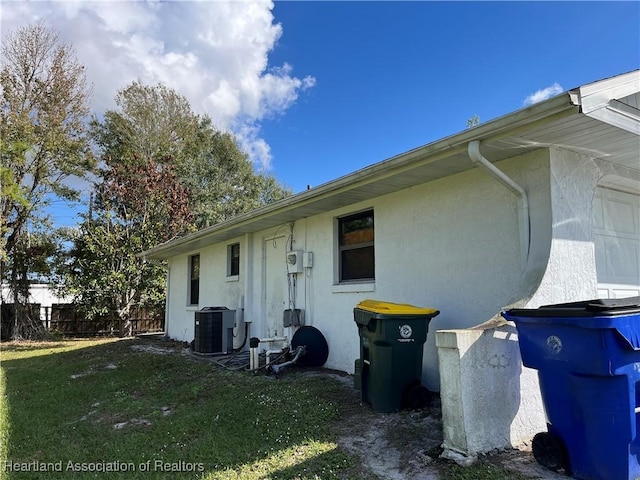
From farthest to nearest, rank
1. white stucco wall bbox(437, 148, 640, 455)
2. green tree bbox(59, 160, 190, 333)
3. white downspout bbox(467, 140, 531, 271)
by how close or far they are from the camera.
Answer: green tree bbox(59, 160, 190, 333)
white downspout bbox(467, 140, 531, 271)
white stucco wall bbox(437, 148, 640, 455)

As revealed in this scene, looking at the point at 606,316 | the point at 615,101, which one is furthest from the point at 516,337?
the point at 615,101

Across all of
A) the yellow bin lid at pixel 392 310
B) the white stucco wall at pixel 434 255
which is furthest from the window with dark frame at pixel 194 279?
the yellow bin lid at pixel 392 310

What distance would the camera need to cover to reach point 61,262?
17672 mm

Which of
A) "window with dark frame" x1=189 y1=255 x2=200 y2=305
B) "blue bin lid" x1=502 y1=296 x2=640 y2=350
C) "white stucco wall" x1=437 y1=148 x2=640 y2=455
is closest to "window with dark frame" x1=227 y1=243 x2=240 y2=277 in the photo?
"window with dark frame" x1=189 y1=255 x2=200 y2=305

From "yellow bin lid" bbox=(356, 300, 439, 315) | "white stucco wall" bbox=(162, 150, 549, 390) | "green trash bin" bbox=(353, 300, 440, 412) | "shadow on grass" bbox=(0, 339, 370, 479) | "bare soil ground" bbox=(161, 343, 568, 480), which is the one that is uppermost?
"white stucco wall" bbox=(162, 150, 549, 390)

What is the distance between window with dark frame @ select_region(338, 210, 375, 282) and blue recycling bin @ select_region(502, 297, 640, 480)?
3.87m

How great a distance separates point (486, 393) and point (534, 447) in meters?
0.48

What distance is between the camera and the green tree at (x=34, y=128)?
15914 mm

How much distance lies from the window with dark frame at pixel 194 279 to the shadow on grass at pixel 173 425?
5168mm

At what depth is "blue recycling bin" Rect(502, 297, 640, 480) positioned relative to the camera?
2826 millimetres

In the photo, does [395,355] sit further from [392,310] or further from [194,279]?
[194,279]

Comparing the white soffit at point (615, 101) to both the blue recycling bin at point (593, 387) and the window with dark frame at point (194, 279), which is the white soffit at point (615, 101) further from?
the window with dark frame at point (194, 279)

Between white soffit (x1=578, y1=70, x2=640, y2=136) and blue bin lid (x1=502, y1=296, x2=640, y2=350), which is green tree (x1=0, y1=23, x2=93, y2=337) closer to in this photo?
white soffit (x1=578, y1=70, x2=640, y2=136)

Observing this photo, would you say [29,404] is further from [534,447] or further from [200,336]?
Result: [534,447]
